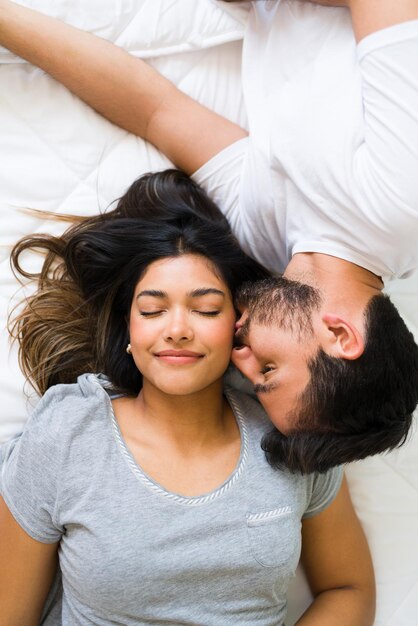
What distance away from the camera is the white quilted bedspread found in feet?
5.25

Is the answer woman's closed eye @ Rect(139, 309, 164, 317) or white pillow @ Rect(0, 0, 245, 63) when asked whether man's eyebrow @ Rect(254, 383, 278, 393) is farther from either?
white pillow @ Rect(0, 0, 245, 63)

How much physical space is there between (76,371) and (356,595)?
0.80 metres

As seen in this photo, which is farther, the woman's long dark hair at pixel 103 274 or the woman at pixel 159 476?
the woman's long dark hair at pixel 103 274

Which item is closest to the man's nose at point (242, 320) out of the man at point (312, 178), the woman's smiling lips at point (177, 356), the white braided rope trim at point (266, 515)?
the man at point (312, 178)

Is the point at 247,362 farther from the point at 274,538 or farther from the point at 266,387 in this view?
the point at 274,538

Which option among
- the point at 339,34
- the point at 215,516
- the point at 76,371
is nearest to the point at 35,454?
the point at 76,371

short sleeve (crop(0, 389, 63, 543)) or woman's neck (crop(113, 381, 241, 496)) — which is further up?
woman's neck (crop(113, 381, 241, 496))

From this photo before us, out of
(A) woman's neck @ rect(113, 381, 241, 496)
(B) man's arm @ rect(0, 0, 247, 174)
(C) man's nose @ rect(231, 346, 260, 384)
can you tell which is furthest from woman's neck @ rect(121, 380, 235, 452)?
(B) man's arm @ rect(0, 0, 247, 174)

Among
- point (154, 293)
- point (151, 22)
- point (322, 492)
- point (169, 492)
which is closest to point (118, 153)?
point (151, 22)

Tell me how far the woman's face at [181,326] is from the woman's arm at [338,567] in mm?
429

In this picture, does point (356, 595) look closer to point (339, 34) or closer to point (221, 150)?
point (221, 150)

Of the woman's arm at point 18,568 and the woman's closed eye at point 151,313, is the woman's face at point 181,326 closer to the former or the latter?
the woman's closed eye at point 151,313

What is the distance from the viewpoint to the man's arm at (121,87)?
1.55m

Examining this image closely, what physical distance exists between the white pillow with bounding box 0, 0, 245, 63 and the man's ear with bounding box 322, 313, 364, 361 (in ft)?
2.40
